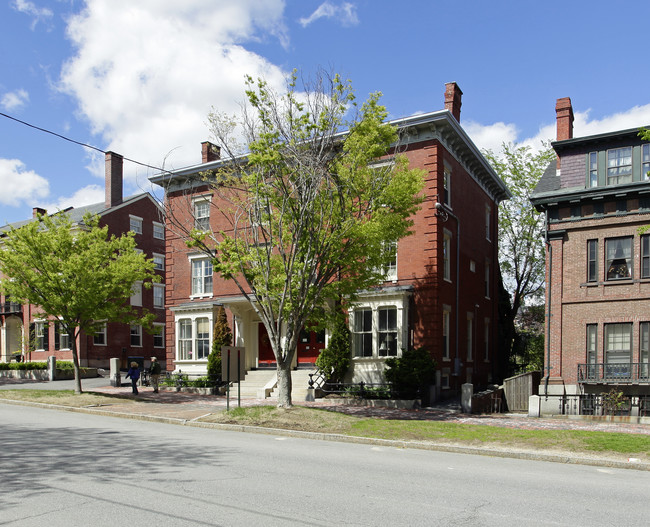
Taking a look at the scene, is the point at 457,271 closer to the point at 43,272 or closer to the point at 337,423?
the point at 337,423

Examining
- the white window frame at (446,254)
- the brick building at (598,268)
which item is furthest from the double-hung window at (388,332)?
the brick building at (598,268)

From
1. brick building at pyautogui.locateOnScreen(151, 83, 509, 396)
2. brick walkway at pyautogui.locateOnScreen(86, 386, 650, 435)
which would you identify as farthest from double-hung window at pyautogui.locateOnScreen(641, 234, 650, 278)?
brick building at pyautogui.locateOnScreen(151, 83, 509, 396)

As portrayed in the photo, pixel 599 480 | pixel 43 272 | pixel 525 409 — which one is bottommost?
pixel 525 409

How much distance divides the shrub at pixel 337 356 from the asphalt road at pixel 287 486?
1127 cm

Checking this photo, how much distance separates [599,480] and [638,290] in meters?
14.3


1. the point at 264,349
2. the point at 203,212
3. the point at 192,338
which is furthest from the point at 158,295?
the point at 264,349

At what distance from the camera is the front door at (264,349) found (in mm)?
29625

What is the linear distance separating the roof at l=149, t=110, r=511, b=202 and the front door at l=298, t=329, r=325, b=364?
8530 millimetres

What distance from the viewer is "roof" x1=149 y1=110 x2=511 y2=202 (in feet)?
79.9

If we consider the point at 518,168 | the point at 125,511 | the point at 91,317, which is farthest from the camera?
the point at 518,168

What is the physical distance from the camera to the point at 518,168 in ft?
131

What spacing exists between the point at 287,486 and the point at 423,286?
16768 millimetres

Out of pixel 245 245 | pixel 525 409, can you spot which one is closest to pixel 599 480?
pixel 245 245

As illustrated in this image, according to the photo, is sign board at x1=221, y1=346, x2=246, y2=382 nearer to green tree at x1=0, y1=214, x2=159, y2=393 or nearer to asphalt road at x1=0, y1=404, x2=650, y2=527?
asphalt road at x1=0, y1=404, x2=650, y2=527
